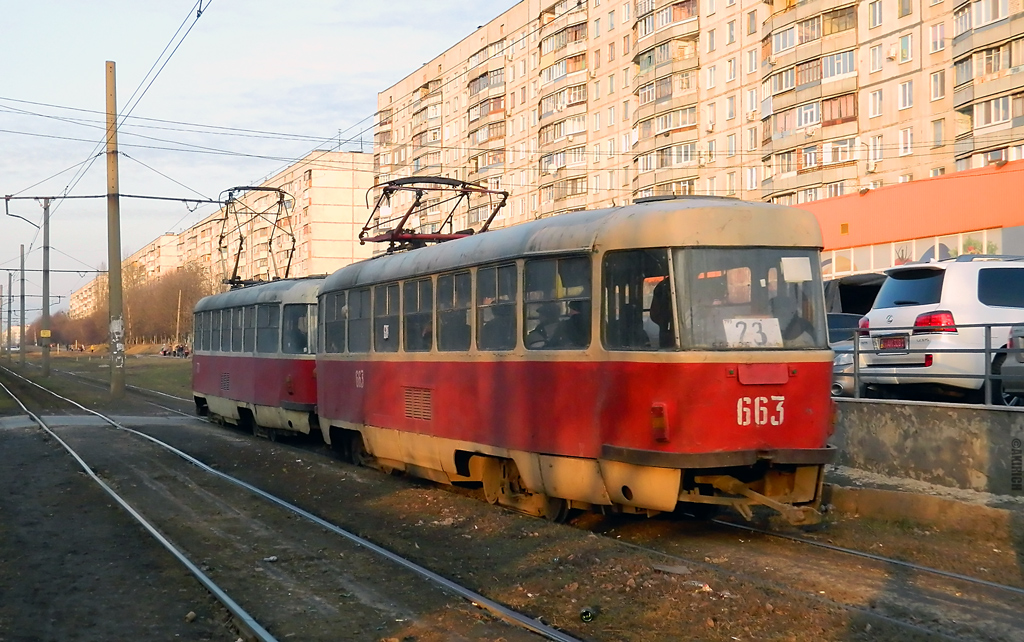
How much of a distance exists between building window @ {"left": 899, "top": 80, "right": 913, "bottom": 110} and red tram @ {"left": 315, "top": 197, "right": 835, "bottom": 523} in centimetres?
3473

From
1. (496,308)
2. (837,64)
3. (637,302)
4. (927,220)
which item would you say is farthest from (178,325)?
(637,302)

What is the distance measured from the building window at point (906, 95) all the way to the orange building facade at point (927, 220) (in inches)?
193

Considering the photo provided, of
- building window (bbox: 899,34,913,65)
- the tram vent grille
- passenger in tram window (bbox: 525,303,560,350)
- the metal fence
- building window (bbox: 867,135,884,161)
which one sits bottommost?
the tram vent grille

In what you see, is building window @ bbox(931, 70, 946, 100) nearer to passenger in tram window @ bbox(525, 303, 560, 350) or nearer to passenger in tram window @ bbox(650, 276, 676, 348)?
passenger in tram window @ bbox(525, 303, 560, 350)

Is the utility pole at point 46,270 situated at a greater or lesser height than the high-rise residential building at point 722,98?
lesser

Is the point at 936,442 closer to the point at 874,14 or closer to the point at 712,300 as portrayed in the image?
the point at 712,300

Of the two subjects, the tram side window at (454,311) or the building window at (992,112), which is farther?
the building window at (992,112)

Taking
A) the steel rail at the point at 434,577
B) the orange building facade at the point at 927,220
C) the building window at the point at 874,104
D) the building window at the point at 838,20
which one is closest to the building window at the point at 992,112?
the orange building facade at the point at 927,220

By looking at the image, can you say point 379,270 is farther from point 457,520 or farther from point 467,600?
point 467,600

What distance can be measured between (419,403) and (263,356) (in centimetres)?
786

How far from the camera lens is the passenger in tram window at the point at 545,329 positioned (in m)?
9.45

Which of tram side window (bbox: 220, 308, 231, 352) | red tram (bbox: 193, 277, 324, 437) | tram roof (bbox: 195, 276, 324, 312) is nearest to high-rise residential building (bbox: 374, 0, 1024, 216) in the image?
red tram (bbox: 193, 277, 324, 437)

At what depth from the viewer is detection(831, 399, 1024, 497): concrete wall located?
1019 cm

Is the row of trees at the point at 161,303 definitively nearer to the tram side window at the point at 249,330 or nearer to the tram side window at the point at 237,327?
the tram side window at the point at 237,327
